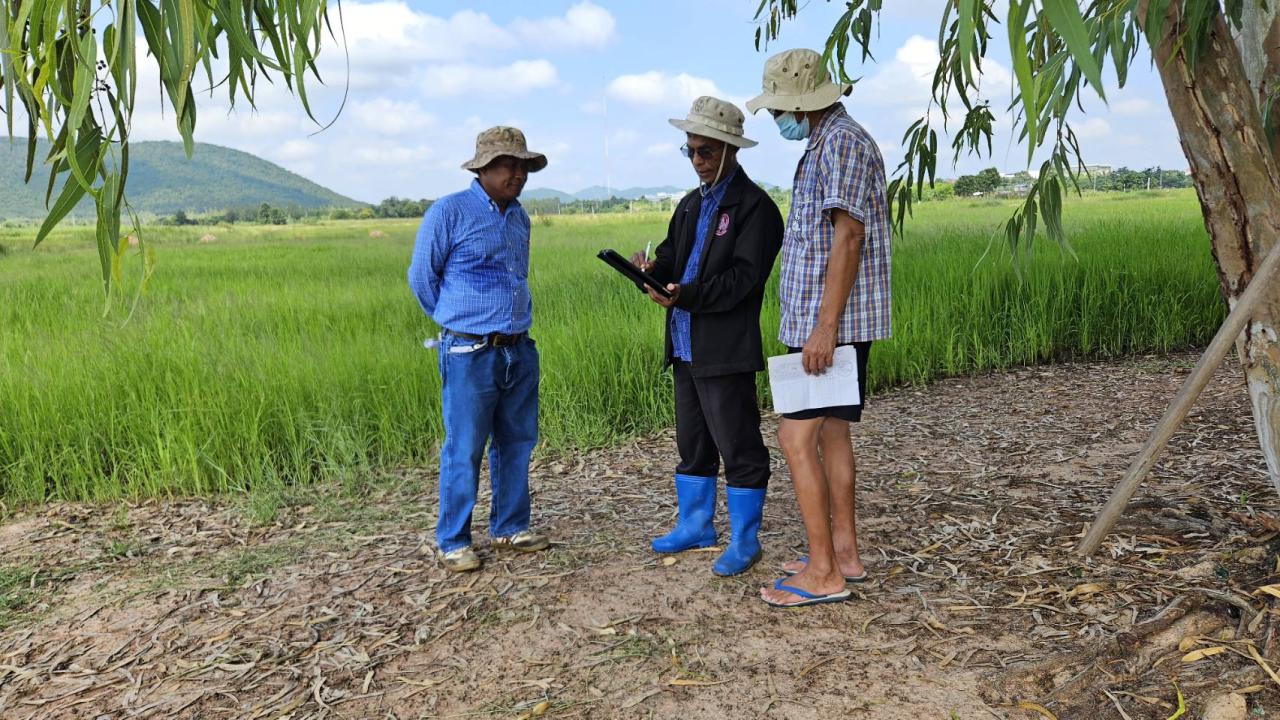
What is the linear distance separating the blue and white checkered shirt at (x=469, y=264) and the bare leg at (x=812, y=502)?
0.96m

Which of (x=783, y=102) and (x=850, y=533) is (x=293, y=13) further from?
(x=850, y=533)

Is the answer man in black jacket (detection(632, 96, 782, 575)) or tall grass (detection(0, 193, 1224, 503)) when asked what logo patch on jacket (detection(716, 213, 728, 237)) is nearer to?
man in black jacket (detection(632, 96, 782, 575))

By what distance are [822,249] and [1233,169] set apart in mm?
1324

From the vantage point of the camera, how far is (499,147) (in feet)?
10.1

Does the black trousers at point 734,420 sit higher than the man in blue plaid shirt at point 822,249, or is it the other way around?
the man in blue plaid shirt at point 822,249

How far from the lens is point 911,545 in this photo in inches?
137

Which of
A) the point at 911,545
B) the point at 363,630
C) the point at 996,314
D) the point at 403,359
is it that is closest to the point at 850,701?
the point at 911,545

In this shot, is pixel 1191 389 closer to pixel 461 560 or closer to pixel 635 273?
pixel 635 273

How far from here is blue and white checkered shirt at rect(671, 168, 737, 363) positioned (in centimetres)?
311

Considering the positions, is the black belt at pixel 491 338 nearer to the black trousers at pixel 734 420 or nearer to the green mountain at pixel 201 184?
the black trousers at pixel 734 420

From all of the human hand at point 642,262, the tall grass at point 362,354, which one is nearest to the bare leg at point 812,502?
the human hand at point 642,262

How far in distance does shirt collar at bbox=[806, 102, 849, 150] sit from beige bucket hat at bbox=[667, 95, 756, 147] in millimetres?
293

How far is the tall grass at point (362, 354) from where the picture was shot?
15.8ft

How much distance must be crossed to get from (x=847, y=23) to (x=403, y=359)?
298 centimetres
